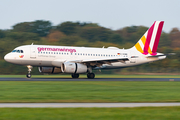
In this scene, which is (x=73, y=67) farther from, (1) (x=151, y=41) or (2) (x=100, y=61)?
(1) (x=151, y=41)

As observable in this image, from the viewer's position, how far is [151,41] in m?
44.2

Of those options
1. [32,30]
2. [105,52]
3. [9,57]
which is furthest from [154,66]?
[32,30]

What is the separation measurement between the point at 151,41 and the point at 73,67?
1475 centimetres

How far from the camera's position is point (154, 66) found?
71.2 metres

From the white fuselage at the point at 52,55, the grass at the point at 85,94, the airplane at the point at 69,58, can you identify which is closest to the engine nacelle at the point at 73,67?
the airplane at the point at 69,58

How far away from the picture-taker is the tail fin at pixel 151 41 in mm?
44062

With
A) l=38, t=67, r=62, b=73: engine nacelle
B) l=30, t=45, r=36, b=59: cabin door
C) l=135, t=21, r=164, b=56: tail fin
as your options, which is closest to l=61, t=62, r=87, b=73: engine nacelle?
l=38, t=67, r=62, b=73: engine nacelle

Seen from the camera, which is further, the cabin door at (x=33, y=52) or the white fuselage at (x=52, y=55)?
the cabin door at (x=33, y=52)

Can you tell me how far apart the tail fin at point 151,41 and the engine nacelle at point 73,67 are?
37.2ft
